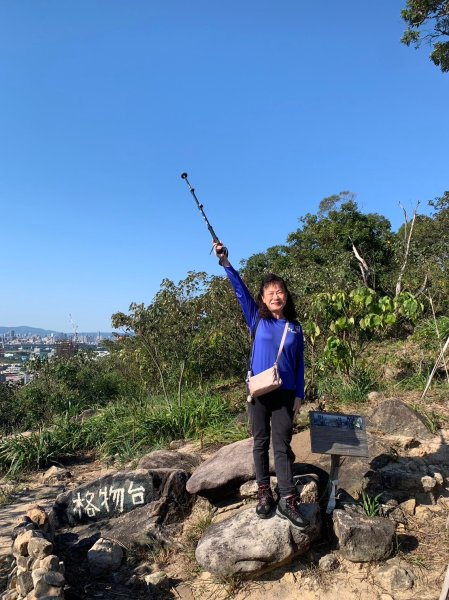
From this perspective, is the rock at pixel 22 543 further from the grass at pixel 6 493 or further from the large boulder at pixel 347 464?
the grass at pixel 6 493

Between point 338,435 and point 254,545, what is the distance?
105 centimetres

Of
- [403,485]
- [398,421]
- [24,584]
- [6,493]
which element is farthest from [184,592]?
[6,493]

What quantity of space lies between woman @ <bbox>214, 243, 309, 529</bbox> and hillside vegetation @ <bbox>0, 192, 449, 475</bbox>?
246cm

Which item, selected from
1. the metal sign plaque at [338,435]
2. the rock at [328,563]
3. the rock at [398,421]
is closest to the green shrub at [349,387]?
the rock at [398,421]

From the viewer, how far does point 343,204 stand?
2052cm

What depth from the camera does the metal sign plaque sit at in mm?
3697

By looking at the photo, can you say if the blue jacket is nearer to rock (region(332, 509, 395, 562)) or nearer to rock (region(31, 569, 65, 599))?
rock (region(332, 509, 395, 562))

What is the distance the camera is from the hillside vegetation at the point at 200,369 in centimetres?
→ 689

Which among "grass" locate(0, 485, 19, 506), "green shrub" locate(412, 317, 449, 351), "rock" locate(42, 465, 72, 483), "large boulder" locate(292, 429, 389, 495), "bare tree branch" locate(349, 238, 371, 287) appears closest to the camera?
"large boulder" locate(292, 429, 389, 495)

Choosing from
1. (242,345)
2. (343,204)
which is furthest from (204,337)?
(343,204)

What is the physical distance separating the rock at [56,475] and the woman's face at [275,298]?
4532 mm

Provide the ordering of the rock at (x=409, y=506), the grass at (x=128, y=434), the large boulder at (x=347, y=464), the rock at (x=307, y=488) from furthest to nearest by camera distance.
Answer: the grass at (x=128, y=434) → the large boulder at (x=347, y=464) → the rock at (x=409, y=506) → the rock at (x=307, y=488)

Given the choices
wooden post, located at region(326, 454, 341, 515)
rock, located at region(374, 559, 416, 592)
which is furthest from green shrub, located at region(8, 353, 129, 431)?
rock, located at region(374, 559, 416, 592)

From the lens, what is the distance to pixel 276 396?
11.6 feet
